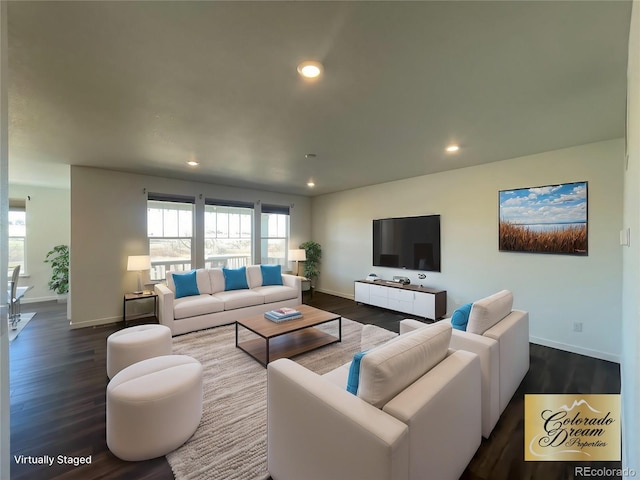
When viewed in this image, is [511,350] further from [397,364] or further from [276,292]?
[276,292]

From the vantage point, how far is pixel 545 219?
3.45 meters

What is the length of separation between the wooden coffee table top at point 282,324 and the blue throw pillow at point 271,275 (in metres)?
1.71

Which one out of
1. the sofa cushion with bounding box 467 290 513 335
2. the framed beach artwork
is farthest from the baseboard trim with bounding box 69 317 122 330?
the framed beach artwork

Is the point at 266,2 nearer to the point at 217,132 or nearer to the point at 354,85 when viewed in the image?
the point at 354,85

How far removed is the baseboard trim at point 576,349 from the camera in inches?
119

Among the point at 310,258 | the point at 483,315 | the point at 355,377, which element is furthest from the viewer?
the point at 310,258

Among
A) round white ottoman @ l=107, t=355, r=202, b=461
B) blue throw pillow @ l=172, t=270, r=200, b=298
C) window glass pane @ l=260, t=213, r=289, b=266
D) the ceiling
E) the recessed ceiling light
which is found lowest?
round white ottoman @ l=107, t=355, r=202, b=461

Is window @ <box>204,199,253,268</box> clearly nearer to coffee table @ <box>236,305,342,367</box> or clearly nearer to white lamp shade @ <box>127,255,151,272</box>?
white lamp shade @ <box>127,255,151,272</box>

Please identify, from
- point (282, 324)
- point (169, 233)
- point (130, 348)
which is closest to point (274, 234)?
point (169, 233)

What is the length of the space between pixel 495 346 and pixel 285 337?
246 centimetres

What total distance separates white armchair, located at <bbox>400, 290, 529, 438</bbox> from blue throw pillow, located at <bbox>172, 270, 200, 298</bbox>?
134 inches

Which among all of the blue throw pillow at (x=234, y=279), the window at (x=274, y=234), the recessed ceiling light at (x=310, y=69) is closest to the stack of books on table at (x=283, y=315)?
the blue throw pillow at (x=234, y=279)

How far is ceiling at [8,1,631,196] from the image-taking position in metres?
1.35

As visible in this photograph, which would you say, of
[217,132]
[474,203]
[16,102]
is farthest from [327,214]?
[16,102]
